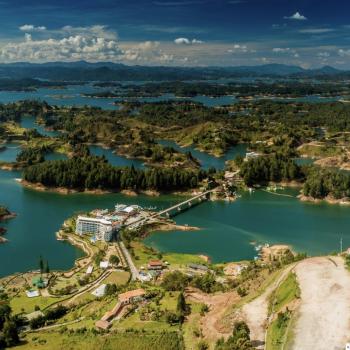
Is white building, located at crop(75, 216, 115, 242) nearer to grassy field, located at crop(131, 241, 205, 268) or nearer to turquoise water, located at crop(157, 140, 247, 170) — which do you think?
grassy field, located at crop(131, 241, 205, 268)

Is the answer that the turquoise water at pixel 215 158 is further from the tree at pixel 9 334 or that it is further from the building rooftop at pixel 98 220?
the tree at pixel 9 334

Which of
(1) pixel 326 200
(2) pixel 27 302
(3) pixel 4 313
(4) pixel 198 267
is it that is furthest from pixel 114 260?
(1) pixel 326 200

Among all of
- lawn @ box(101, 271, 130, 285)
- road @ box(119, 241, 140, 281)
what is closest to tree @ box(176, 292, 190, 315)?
lawn @ box(101, 271, 130, 285)

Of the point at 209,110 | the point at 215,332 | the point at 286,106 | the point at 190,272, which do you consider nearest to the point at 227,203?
the point at 190,272

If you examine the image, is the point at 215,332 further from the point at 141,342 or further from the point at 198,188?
the point at 198,188

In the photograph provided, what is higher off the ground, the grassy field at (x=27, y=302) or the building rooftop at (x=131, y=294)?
the building rooftop at (x=131, y=294)

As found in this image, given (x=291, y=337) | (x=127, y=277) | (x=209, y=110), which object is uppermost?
(x=209, y=110)

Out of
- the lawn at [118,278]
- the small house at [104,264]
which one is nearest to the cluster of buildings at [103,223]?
the small house at [104,264]
